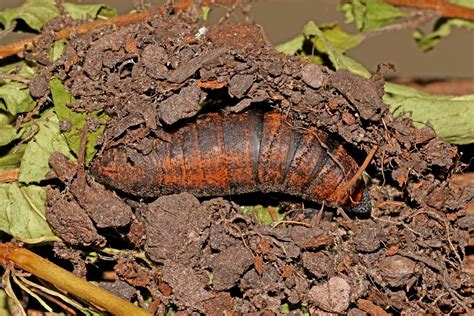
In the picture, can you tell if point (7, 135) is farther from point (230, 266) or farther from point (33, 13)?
point (230, 266)

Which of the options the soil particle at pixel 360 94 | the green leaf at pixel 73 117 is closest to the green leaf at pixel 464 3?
the soil particle at pixel 360 94

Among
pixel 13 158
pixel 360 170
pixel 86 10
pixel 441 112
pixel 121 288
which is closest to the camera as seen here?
pixel 360 170

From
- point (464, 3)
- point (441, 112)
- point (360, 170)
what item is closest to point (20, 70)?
point (360, 170)

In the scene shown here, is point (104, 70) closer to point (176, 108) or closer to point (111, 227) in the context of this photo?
point (176, 108)

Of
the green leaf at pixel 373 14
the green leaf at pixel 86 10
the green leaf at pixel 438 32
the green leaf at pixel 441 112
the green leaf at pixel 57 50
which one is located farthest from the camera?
the green leaf at pixel 438 32

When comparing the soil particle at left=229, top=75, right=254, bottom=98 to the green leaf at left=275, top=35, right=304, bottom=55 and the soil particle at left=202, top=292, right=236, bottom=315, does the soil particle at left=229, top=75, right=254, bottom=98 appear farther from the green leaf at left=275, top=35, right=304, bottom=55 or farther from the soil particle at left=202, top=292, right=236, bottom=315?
the soil particle at left=202, top=292, right=236, bottom=315

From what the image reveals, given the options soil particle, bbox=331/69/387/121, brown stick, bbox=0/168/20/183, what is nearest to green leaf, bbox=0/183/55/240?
brown stick, bbox=0/168/20/183

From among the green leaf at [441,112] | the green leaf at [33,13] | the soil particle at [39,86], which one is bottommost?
the green leaf at [441,112]

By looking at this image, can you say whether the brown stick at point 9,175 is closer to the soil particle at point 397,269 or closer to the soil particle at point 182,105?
the soil particle at point 182,105
